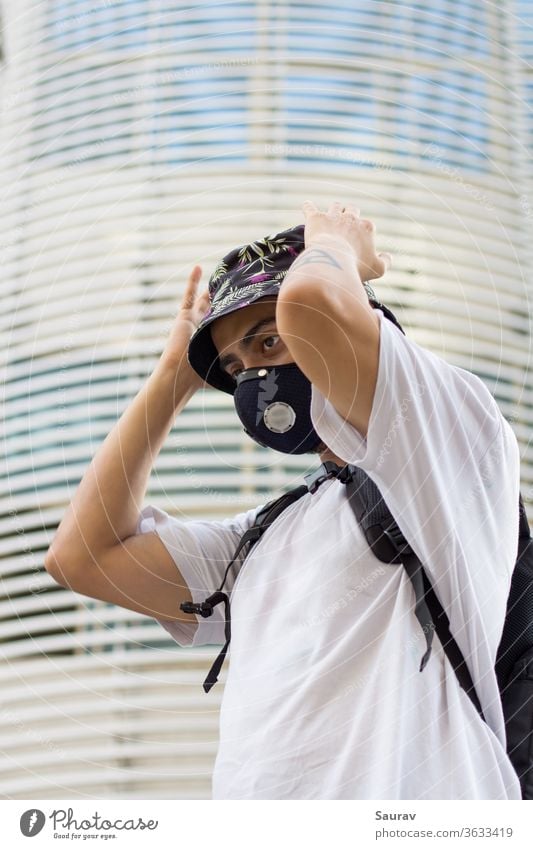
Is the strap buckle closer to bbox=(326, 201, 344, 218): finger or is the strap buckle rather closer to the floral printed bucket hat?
the floral printed bucket hat

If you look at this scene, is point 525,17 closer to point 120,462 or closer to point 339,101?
point 339,101

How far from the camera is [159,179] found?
1731mm

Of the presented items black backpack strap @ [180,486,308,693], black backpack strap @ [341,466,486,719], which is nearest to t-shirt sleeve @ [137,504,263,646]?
black backpack strap @ [180,486,308,693]

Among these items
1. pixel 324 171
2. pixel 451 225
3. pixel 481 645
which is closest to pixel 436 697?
pixel 481 645

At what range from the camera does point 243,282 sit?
100 centimetres

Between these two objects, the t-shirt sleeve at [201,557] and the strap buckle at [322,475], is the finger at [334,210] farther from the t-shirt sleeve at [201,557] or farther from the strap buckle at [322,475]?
the t-shirt sleeve at [201,557]

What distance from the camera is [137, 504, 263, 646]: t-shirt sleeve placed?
1.07m

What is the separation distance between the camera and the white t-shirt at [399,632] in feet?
2.48

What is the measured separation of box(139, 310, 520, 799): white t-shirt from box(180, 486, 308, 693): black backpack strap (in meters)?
0.14
